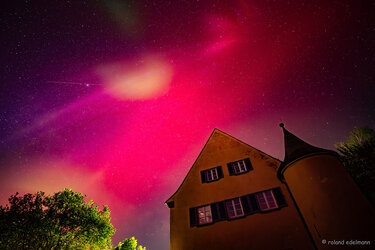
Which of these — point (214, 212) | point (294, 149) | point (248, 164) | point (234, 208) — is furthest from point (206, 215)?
Answer: point (294, 149)

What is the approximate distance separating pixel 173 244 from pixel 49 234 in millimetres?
16177

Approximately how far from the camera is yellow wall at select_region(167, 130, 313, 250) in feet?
33.5

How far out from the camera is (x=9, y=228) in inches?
709

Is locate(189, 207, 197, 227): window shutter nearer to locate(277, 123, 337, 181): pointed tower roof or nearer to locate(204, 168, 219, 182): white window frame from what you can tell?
locate(204, 168, 219, 182): white window frame

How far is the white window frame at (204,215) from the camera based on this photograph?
12.4 m

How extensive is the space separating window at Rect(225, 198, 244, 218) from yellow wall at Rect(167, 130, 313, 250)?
0.31 m

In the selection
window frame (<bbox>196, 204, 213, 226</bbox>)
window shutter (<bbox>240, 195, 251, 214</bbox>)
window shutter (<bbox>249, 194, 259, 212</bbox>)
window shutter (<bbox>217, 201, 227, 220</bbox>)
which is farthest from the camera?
window frame (<bbox>196, 204, 213, 226</bbox>)

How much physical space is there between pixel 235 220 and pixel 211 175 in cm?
385

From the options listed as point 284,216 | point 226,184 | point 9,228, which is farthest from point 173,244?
point 9,228

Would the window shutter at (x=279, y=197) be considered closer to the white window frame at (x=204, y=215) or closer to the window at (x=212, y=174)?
the window at (x=212, y=174)

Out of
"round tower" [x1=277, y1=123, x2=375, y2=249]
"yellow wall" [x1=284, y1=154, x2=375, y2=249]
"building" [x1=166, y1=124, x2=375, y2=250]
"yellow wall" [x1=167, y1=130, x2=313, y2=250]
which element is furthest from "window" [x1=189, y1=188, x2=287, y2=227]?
"yellow wall" [x1=284, y1=154, x2=375, y2=249]

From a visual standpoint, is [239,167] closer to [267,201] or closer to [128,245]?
[267,201]

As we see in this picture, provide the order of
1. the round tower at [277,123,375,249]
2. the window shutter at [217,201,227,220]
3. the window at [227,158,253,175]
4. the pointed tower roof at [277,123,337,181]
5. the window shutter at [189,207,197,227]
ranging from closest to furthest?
the round tower at [277,123,375,249] → the pointed tower roof at [277,123,337,181] → the window shutter at [217,201,227,220] → the window shutter at [189,207,197,227] → the window at [227,158,253,175]

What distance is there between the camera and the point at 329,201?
898 cm
